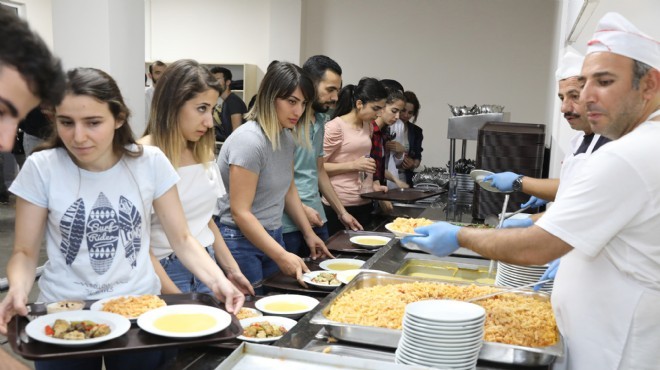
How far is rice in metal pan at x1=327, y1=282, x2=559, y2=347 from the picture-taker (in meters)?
1.40

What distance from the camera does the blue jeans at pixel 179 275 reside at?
1930 mm

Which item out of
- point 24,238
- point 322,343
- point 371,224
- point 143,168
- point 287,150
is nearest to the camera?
point 322,343

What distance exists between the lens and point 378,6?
295 inches

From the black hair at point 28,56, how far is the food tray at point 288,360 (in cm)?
62

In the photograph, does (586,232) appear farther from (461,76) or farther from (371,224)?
(461,76)

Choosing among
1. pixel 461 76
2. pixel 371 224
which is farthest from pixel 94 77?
pixel 461 76

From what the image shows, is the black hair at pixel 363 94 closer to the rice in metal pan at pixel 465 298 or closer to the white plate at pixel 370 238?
the white plate at pixel 370 238

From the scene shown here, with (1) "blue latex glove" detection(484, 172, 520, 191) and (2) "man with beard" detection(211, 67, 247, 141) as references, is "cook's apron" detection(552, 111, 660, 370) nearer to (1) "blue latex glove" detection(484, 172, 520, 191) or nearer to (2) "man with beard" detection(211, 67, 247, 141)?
(1) "blue latex glove" detection(484, 172, 520, 191)

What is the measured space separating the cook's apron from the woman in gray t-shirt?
98 centimetres

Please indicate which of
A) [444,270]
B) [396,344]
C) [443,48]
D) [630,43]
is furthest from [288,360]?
[443,48]

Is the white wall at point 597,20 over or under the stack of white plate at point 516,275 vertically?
over

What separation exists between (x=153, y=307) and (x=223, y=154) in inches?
38.2

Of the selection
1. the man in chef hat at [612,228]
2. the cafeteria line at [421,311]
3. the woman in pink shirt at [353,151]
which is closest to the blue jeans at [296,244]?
the woman in pink shirt at [353,151]

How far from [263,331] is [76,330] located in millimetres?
445
